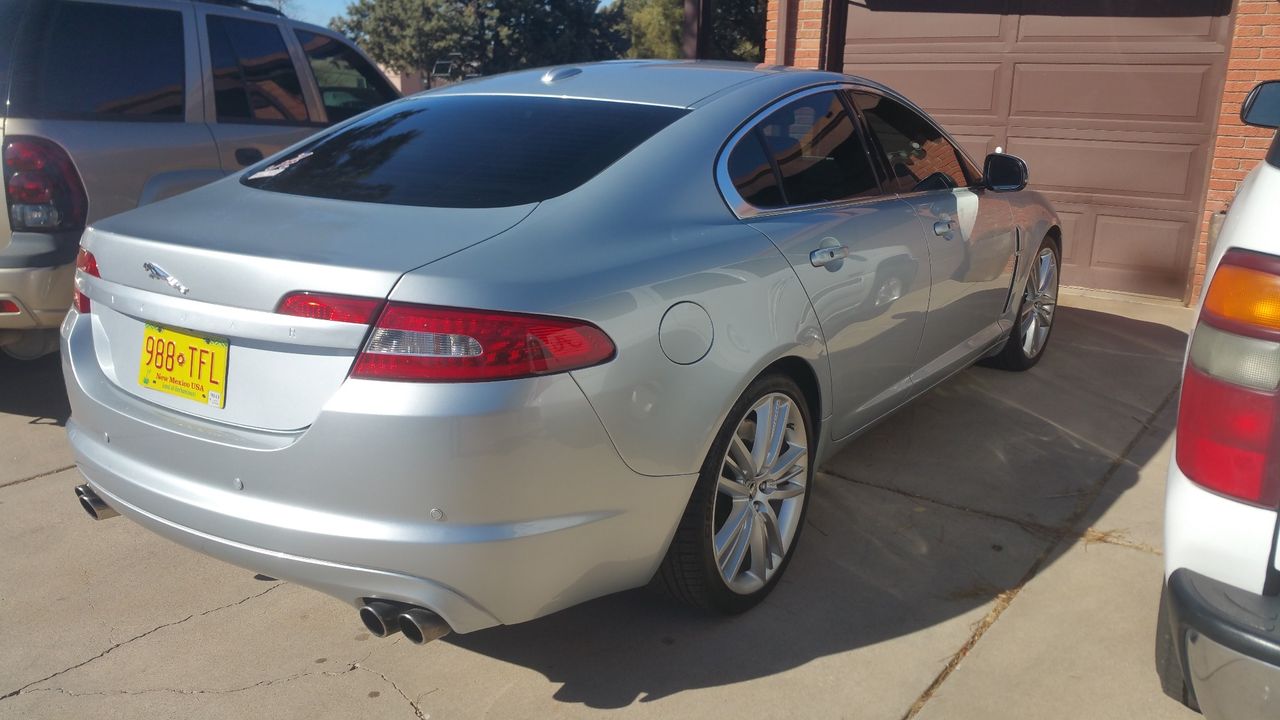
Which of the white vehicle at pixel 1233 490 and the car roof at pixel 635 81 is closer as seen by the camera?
the white vehicle at pixel 1233 490

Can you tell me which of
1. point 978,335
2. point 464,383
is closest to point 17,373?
point 464,383

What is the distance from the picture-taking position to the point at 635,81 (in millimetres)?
3582

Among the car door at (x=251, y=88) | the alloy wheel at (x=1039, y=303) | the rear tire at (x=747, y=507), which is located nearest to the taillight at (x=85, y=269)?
the rear tire at (x=747, y=507)

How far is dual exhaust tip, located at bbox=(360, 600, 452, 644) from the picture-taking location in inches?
97.9

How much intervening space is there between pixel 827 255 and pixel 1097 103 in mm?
5545

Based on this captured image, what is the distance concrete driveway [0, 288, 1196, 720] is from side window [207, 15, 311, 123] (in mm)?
2112

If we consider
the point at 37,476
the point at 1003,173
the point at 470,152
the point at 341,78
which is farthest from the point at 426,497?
the point at 341,78

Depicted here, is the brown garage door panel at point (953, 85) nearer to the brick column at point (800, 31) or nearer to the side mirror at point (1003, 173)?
the brick column at point (800, 31)

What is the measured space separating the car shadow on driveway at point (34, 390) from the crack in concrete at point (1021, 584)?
4.01m

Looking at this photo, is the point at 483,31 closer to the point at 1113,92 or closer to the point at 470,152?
the point at 1113,92

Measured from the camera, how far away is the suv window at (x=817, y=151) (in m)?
3.48

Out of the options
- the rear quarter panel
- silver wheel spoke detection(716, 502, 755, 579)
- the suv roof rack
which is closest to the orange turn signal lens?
the rear quarter panel

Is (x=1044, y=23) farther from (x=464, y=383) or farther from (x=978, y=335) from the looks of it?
(x=464, y=383)

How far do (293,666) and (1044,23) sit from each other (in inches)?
287
